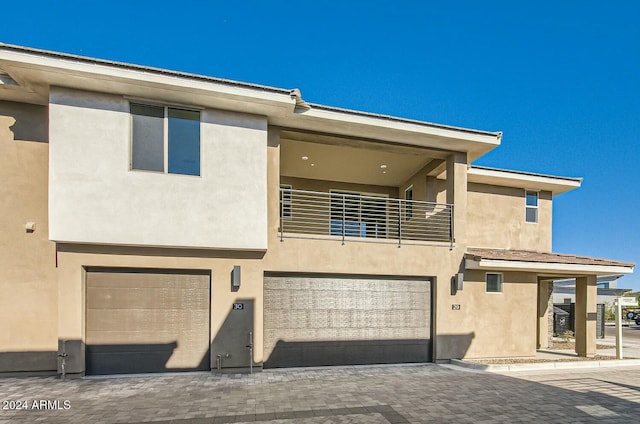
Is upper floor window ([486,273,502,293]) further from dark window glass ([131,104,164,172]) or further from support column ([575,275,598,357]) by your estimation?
dark window glass ([131,104,164,172])

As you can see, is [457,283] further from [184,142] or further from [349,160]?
[184,142]

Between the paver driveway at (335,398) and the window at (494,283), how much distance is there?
105 inches

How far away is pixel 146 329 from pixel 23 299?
2.84 metres

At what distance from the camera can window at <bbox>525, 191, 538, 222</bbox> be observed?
44.8 feet

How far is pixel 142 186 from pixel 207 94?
2529 mm

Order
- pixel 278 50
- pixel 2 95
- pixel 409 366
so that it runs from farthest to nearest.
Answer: pixel 278 50, pixel 409 366, pixel 2 95

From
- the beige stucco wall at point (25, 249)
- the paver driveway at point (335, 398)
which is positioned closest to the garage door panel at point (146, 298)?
the beige stucco wall at point (25, 249)

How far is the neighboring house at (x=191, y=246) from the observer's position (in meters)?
7.71

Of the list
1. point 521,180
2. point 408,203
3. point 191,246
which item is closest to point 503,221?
point 521,180

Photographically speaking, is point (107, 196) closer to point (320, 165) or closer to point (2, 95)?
point (2, 95)

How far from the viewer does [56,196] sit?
294 inches

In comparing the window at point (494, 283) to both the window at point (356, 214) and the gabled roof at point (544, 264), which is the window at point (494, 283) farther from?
the window at point (356, 214)

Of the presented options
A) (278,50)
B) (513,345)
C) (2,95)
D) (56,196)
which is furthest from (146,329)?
(278,50)

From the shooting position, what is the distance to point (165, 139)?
8.33 metres
